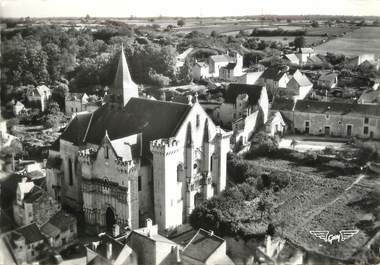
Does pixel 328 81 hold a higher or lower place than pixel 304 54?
lower

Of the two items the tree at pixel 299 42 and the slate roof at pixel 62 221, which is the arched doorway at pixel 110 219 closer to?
the slate roof at pixel 62 221

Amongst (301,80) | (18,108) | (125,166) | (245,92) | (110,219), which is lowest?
(110,219)

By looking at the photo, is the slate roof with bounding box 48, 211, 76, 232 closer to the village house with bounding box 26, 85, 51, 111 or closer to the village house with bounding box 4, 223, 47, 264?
the village house with bounding box 4, 223, 47, 264

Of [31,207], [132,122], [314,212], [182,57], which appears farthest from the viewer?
[182,57]

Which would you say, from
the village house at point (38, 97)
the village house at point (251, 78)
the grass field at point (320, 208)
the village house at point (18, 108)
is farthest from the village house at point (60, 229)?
the village house at point (251, 78)

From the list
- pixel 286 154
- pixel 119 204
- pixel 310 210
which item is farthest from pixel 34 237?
pixel 286 154

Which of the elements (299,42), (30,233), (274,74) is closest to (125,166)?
(30,233)

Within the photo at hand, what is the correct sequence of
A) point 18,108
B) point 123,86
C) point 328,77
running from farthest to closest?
point 328,77 → point 18,108 → point 123,86

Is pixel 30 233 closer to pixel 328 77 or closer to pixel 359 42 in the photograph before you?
pixel 359 42
